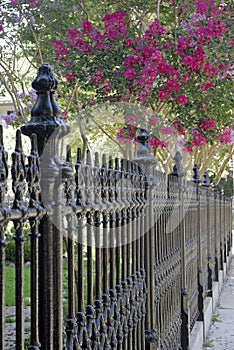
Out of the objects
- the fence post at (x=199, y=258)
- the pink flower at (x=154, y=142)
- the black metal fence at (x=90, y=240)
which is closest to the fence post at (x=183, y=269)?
the black metal fence at (x=90, y=240)

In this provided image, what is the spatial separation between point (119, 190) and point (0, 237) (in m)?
1.39

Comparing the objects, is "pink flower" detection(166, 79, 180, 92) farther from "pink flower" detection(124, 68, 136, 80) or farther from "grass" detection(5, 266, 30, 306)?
"grass" detection(5, 266, 30, 306)

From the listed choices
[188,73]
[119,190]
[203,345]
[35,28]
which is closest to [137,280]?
[119,190]

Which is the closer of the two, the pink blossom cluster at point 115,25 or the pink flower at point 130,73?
the pink flower at point 130,73

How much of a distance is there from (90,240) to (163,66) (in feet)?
18.1

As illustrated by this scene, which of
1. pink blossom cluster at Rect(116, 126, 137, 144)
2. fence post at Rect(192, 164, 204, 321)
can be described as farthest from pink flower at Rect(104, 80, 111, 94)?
fence post at Rect(192, 164, 204, 321)

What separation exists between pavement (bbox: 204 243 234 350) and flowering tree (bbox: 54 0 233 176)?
2469mm

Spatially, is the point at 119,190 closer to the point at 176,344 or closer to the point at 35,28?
the point at 176,344

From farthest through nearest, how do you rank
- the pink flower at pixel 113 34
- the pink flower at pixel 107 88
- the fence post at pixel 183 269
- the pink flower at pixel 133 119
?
the pink flower at pixel 133 119 < the pink flower at pixel 107 88 < the pink flower at pixel 113 34 < the fence post at pixel 183 269

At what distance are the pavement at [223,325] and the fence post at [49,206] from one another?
433 cm

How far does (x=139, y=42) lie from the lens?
7.99 metres

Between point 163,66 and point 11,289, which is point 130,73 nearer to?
point 163,66

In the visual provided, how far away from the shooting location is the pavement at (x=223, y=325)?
612 cm

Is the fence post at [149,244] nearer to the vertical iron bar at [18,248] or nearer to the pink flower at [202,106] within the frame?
the vertical iron bar at [18,248]
